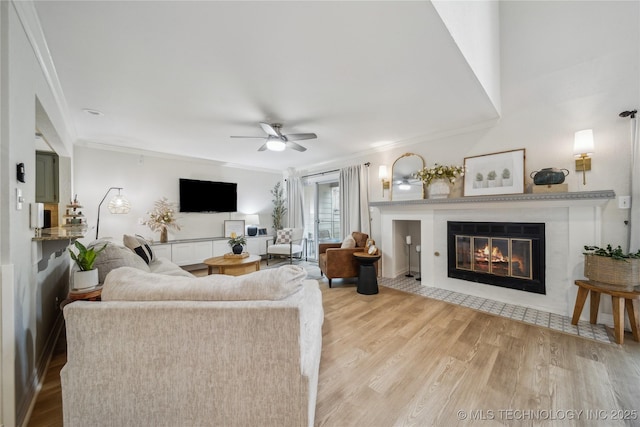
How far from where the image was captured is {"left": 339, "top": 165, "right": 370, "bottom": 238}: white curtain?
4.61m

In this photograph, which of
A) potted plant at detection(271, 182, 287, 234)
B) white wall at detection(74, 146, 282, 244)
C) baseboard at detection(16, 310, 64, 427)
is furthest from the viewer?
potted plant at detection(271, 182, 287, 234)

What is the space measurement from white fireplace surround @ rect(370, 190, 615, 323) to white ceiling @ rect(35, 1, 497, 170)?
118 centimetres

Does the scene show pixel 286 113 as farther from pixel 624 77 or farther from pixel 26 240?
pixel 624 77

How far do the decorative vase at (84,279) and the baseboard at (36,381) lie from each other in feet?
2.10

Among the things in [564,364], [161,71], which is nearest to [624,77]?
[564,364]

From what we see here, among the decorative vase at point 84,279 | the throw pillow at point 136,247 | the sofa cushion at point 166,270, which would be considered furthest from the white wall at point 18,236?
the throw pillow at point 136,247

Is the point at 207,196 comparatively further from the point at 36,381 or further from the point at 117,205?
the point at 36,381

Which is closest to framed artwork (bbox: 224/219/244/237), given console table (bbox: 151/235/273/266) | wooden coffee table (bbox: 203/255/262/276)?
console table (bbox: 151/235/273/266)

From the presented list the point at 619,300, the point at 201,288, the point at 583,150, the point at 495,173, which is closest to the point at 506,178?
the point at 495,173

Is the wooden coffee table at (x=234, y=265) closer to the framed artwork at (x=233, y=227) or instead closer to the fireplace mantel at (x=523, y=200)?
the framed artwork at (x=233, y=227)

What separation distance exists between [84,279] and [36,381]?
80cm

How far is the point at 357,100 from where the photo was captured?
103 inches

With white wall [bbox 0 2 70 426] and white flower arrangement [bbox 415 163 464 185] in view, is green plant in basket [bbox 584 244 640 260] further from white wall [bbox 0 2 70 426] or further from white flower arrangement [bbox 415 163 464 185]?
white wall [bbox 0 2 70 426]

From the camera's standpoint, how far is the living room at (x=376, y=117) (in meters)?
1.36
